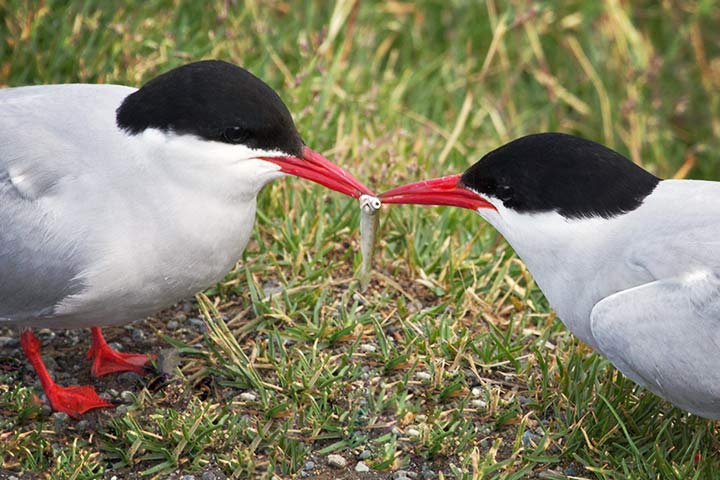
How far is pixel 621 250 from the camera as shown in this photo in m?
3.22

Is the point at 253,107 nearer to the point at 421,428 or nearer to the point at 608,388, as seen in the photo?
the point at 421,428

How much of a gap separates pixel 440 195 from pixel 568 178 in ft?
1.59

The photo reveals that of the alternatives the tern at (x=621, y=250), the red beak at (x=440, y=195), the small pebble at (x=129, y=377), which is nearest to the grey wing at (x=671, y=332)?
the tern at (x=621, y=250)

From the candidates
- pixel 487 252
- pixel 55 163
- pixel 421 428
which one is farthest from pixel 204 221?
pixel 487 252

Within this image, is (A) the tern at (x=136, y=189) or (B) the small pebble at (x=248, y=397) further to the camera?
(B) the small pebble at (x=248, y=397)

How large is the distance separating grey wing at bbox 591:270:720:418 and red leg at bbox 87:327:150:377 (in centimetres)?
162

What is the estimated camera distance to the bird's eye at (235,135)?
3.32 metres

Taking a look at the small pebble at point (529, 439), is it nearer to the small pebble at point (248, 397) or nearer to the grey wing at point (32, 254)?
the small pebble at point (248, 397)

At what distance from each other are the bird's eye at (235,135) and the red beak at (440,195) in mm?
544

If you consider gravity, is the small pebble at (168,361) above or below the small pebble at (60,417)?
above

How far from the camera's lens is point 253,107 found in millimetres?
3336

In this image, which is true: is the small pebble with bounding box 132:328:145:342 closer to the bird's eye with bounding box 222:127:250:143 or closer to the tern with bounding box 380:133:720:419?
the bird's eye with bounding box 222:127:250:143

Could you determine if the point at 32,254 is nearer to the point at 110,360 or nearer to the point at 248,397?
the point at 110,360

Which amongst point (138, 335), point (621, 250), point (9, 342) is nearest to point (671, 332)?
point (621, 250)
